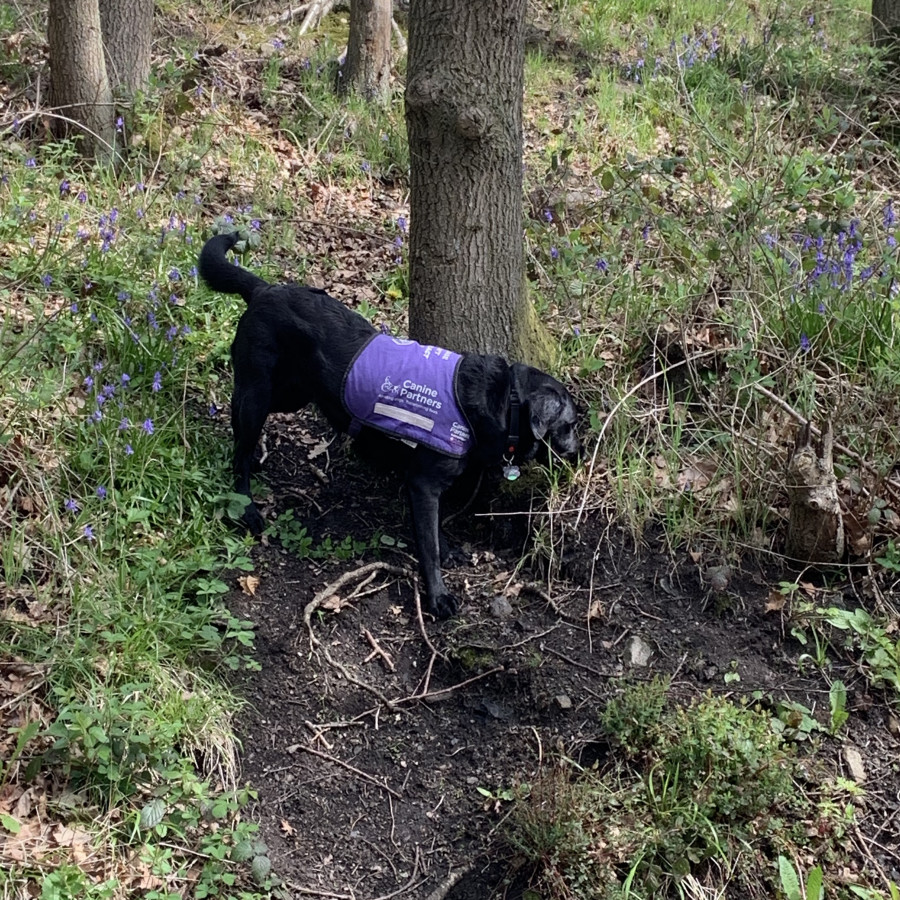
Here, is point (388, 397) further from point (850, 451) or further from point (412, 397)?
point (850, 451)

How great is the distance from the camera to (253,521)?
3.91 m

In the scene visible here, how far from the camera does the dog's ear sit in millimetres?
3809

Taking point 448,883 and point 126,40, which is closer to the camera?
point 448,883

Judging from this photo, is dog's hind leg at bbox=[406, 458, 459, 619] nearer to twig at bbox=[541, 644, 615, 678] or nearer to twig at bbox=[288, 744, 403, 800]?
twig at bbox=[541, 644, 615, 678]

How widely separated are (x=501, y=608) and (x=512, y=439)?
72cm

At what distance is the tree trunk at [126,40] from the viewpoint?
5.93 meters

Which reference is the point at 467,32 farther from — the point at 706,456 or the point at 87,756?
the point at 87,756

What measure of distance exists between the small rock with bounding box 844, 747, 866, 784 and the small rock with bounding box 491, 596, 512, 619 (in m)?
1.28

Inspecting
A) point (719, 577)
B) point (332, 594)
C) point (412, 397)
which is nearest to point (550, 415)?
point (412, 397)

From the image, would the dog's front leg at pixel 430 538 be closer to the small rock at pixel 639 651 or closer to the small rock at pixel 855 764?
the small rock at pixel 639 651

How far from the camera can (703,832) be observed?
2.70m

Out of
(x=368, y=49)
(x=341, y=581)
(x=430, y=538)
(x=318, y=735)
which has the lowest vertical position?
(x=318, y=735)

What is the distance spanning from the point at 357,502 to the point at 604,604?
1.22m

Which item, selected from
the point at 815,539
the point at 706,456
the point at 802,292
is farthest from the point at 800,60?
the point at 815,539
